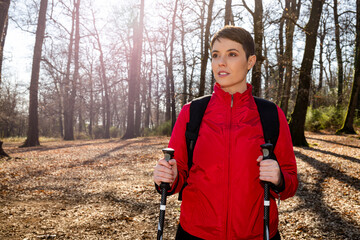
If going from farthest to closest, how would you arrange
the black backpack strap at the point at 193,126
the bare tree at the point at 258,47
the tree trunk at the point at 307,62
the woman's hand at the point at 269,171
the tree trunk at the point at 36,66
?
the tree trunk at the point at 36,66 → the tree trunk at the point at 307,62 → the bare tree at the point at 258,47 → the black backpack strap at the point at 193,126 → the woman's hand at the point at 269,171

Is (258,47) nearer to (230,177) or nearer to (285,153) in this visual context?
(285,153)

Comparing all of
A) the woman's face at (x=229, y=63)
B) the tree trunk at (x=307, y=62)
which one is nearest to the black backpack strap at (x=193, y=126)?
the woman's face at (x=229, y=63)

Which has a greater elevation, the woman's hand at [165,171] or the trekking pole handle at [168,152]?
the trekking pole handle at [168,152]

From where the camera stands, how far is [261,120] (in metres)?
1.83

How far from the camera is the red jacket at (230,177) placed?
1688mm

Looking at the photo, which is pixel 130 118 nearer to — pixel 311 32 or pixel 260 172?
pixel 311 32

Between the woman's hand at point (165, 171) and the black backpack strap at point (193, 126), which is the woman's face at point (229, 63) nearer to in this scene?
the black backpack strap at point (193, 126)

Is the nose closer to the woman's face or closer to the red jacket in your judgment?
the woman's face

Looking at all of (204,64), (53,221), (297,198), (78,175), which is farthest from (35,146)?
(297,198)

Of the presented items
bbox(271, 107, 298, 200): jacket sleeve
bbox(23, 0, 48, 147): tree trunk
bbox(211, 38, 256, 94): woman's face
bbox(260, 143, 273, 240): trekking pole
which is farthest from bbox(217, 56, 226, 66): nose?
bbox(23, 0, 48, 147): tree trunk

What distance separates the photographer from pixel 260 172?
5.32 ft

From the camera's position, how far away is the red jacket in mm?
1688

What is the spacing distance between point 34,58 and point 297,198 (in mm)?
15795

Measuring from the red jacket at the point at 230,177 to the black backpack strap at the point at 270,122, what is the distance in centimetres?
4
